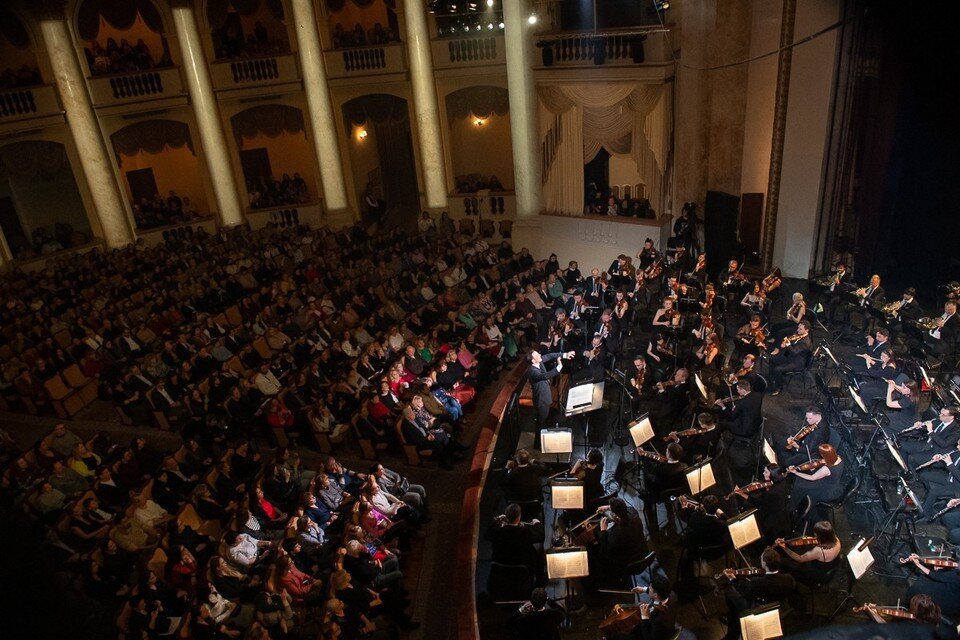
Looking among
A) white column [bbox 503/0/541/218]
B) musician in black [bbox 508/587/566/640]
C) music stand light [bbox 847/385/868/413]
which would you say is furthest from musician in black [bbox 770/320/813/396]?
white column [bbox 503/0/541/218]

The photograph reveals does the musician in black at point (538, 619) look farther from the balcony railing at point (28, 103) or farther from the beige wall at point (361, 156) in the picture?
the balcony railing at point (28, 103)

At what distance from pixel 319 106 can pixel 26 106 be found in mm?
7528

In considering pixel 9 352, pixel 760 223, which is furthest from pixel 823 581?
pixel 9 352

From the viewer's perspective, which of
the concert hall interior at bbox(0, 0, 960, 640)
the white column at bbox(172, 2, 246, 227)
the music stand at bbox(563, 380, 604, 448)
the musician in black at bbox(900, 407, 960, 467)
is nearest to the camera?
the concert hall interior at bbox(0, 0, 960, 640)

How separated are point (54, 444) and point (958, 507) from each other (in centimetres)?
1130

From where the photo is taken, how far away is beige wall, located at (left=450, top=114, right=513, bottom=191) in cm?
2123

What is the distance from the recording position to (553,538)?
7102mm

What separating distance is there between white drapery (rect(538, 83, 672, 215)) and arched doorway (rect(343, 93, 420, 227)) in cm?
668

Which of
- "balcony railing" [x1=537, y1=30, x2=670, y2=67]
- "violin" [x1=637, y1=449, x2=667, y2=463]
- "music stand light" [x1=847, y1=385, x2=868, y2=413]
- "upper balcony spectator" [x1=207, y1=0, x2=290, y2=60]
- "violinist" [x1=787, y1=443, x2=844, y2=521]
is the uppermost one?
"upper balcony spectator" [x1=207, y1=0, x2=290, y2=60]

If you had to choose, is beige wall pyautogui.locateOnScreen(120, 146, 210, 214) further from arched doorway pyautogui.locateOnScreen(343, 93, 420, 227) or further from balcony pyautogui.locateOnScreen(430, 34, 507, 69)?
balcony pyautogui.locateOnScreen(430, 34, 507, 69)

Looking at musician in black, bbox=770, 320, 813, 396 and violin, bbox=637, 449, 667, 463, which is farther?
musician in black, bbox=770, 320, 813, 396

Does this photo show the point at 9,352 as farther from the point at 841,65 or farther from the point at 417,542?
the point at 841,65

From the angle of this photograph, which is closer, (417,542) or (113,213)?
(417,542)

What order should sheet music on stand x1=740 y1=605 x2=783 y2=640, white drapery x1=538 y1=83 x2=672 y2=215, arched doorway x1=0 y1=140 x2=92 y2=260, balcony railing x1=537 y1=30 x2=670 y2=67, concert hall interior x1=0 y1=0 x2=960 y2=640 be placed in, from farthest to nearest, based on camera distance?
1. arched doorway x1=0 y1=140 x2=92 y2=260
2. white drapery x1=538 y1=83 x2=672 y2=215
3. balcony railing x1=537 y1=30 x2=670 y2=67
4. concert hall interior x1=0 y1=0 x2=960 y2=640
5. sheet music on stand x1=740 y1=605 x2=783 y2=640
